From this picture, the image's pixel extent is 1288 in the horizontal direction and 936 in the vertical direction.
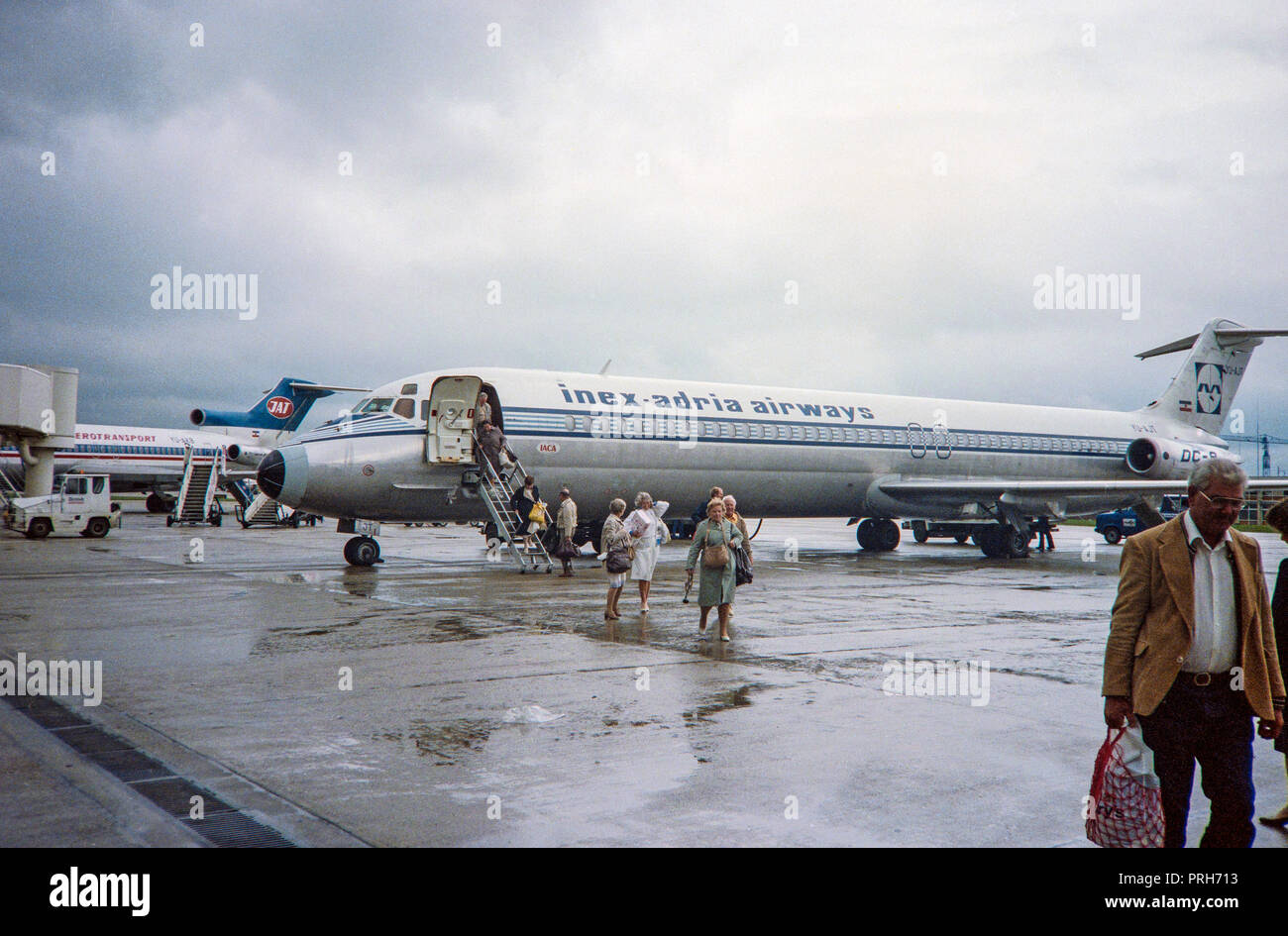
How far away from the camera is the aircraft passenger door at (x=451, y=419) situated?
18.2m

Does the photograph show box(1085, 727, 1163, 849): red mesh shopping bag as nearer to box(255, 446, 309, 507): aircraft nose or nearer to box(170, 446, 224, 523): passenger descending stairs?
box(255, 446, 309, 507): aircraft nose

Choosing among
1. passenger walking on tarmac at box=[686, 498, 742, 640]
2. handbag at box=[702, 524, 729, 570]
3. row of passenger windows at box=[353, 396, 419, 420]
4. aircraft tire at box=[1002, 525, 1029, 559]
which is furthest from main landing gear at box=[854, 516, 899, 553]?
handbag at box=[702, 524, 729, 570]

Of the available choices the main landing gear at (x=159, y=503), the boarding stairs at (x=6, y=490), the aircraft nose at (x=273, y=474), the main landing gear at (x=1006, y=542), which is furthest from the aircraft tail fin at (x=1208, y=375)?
the main landing gear at (x=159, y=503)

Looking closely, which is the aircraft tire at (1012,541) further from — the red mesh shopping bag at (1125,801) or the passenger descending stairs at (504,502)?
the red mesh shopping bag at (1125,801)

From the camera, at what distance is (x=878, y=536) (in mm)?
26266

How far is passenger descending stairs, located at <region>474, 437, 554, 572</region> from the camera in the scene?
17969 millimetres

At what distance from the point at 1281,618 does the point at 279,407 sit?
54330 millimetres

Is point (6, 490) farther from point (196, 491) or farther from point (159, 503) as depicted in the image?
point (196, 491)

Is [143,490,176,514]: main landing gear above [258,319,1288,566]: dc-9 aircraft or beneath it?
beneath

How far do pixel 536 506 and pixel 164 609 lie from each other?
6.86 metres

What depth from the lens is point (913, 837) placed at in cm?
455

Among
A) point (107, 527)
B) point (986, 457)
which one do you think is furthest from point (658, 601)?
point (107, 527)

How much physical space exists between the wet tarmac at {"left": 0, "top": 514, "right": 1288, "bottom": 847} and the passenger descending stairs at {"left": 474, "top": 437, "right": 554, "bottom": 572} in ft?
11.9

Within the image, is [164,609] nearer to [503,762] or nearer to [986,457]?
[503,762]
